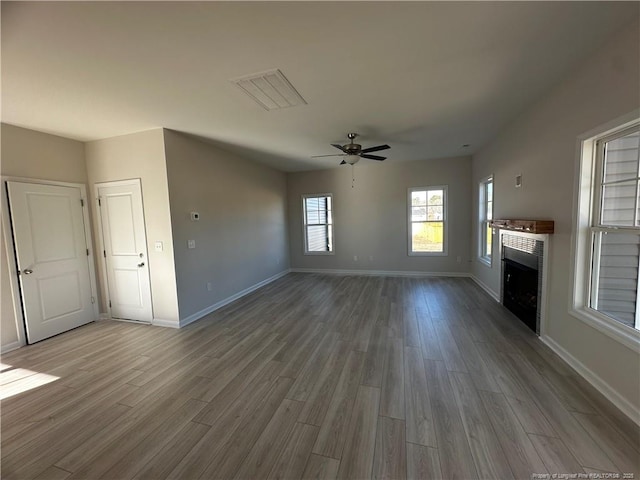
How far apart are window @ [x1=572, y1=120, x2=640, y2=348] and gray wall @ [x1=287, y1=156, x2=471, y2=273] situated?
150 inches

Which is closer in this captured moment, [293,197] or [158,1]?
[158,1]

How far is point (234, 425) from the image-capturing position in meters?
1.89

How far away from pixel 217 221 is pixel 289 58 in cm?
316

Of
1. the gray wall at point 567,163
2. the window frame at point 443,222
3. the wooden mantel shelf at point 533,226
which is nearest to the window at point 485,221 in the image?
the window frame at point 443,222

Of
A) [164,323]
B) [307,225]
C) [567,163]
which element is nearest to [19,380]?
[164,323]

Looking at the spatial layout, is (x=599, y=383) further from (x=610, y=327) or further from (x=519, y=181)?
(x=519, y=181)

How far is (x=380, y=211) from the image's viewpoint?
657cm

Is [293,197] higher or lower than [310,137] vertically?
lower

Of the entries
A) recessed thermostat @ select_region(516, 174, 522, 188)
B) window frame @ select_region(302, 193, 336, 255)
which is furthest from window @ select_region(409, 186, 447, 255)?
recessed thermostat @ select_region(516, 174, 522, 188)

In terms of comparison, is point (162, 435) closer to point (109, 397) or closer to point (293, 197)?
point (109, 397)

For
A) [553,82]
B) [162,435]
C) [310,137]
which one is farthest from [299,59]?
[162,435]

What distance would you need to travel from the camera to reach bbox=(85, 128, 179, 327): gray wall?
3.61 meters

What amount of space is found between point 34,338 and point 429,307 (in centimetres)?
568

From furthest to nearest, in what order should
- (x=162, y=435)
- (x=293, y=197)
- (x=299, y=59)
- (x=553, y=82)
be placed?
(x=293, y=197) → (x=553, y=82) → (x=299, y=59) → (x=162, y=435)
